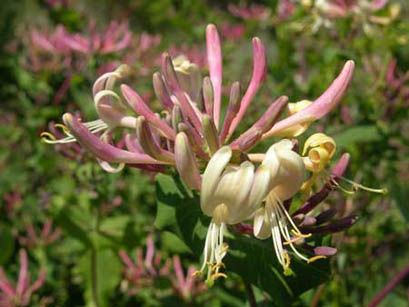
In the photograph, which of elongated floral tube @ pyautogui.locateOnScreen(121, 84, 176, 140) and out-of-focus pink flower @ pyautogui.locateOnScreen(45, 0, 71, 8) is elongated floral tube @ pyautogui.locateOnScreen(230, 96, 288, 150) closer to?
elongated floral tube @ pyautogui.locateOnScreen(121, 84, 176, 140)

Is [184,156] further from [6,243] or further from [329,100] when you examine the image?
[6,243]

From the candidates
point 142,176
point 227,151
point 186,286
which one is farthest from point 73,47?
point 227,151

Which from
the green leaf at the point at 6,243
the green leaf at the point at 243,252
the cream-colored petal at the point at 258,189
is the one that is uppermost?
the cream-colored petal at the point at 258,189

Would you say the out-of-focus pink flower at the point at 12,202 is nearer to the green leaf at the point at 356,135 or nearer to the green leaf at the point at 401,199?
the green leaf at the point at 356,135

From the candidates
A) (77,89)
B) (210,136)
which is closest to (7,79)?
(77,89)

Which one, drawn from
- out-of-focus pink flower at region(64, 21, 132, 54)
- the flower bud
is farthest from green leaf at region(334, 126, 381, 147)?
out-of-focus pink flower at region(64, 21, 132, 54)

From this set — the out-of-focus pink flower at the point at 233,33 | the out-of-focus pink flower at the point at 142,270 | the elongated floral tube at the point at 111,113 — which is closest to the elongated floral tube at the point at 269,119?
the elongated floral tube at the point at 111,113

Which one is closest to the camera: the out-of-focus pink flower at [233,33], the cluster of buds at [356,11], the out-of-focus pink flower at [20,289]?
the out-of-focus pink flower at [20,289]
